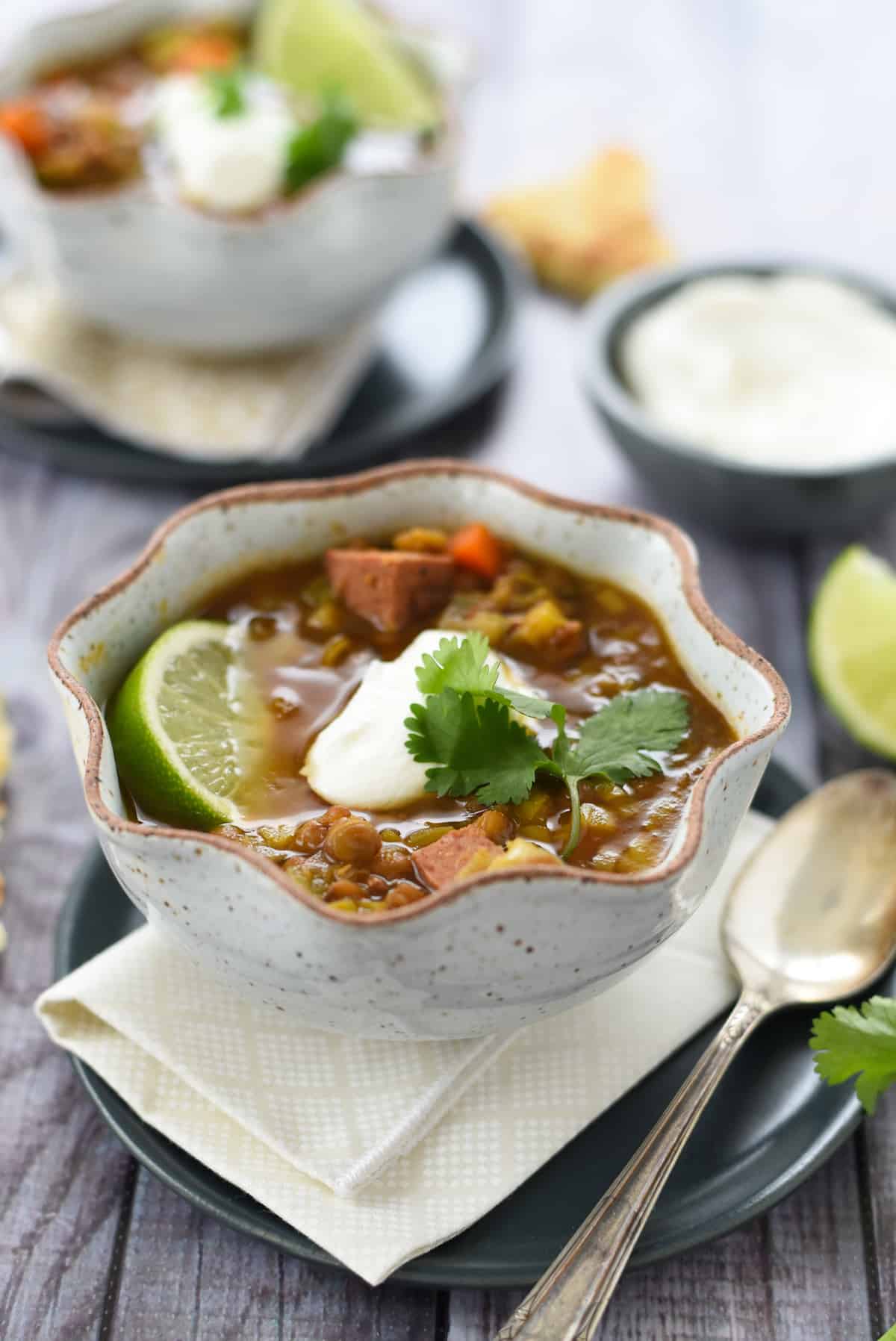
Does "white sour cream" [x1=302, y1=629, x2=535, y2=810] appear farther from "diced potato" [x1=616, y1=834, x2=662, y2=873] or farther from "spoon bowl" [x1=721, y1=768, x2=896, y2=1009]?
"spoon bowl" [x1=721, y1=768, x2=896, y2=1009]

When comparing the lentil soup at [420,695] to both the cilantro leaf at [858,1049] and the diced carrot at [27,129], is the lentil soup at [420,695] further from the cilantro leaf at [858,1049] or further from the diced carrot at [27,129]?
the diced carrot at [27,129]

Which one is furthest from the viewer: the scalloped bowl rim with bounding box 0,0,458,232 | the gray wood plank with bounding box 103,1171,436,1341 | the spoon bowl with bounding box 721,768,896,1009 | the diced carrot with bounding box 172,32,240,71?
the diced carrot with bounding box 172,32,240,71

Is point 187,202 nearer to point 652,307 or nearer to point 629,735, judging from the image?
point 652,307

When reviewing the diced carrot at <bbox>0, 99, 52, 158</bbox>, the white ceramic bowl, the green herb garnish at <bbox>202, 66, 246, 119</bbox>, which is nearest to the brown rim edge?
the white ceramic bowl

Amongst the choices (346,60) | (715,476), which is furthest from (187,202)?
(715,476)

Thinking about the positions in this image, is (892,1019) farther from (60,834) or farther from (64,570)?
(64,570)

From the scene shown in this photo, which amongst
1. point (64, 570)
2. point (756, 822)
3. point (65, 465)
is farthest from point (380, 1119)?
point (65, 465)
